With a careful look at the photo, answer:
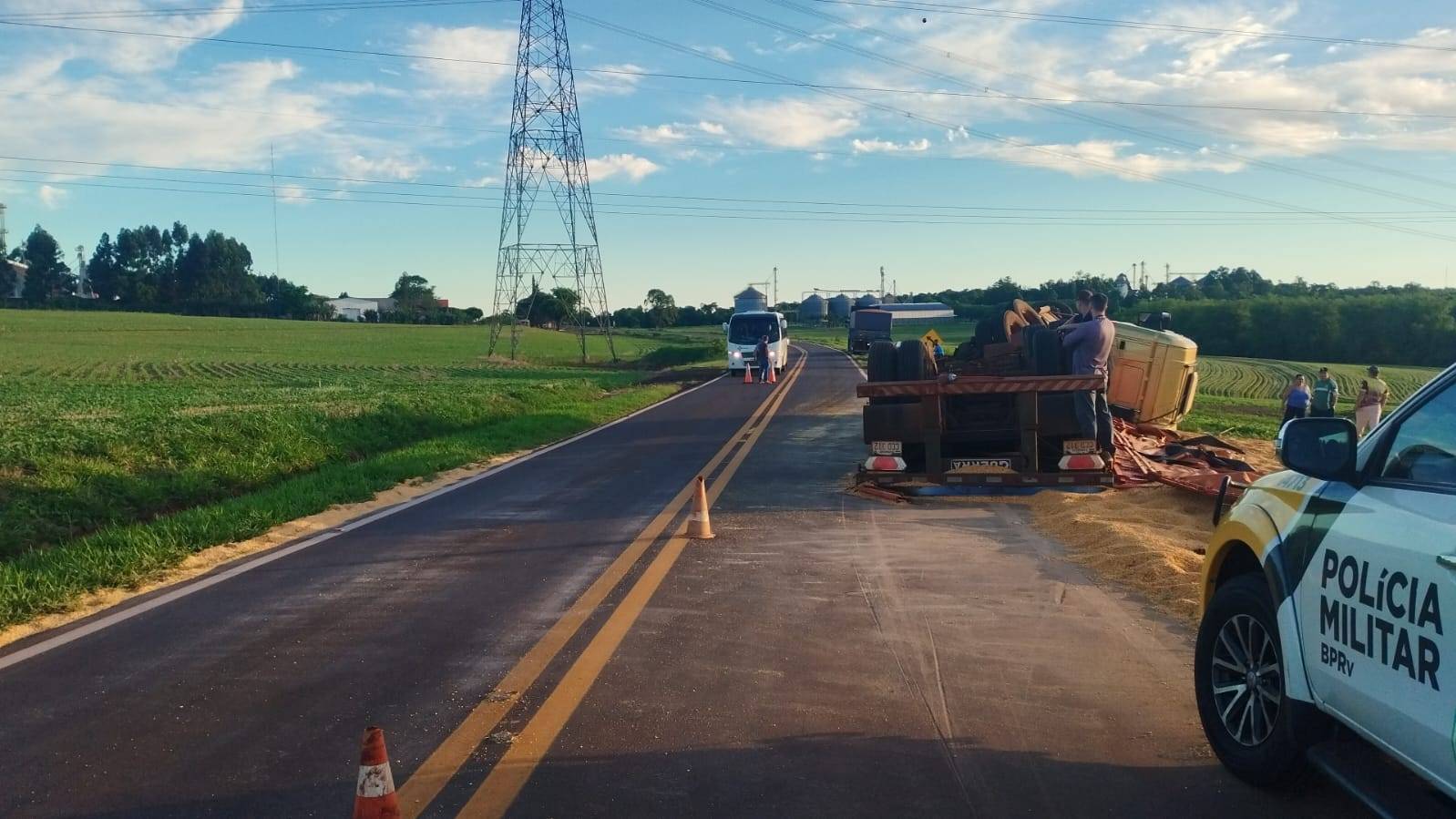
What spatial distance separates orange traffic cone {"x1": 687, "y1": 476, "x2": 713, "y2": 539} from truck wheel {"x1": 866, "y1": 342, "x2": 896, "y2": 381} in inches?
167

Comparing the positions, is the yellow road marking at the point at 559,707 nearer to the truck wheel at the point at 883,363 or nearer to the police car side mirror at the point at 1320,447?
the police car side mirror at the point at 1320,447

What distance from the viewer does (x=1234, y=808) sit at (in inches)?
167

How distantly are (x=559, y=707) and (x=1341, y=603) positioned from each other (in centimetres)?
332

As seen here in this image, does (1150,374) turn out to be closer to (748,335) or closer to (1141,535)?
(1141,535)


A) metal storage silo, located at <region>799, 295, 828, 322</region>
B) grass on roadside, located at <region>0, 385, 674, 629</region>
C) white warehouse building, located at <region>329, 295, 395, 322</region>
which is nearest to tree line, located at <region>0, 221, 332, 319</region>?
white warehouse building, located at <region>329, 295, 395, 322</region>

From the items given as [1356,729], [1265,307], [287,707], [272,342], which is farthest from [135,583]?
[272,342]

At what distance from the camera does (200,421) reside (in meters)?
16.9

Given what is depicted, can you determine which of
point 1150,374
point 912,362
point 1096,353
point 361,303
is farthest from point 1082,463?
point 361,303

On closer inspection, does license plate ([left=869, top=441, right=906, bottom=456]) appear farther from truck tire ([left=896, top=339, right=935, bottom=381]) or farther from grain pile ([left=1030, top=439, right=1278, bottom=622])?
grain pile ([left=1030, top=439, right=1278, bottom=622])

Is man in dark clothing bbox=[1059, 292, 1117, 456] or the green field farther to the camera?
man in dark clothing bbox=[1059, 292, 1117, 456]

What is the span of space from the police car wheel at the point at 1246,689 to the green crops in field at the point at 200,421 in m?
9.99

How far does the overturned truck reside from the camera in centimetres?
1251

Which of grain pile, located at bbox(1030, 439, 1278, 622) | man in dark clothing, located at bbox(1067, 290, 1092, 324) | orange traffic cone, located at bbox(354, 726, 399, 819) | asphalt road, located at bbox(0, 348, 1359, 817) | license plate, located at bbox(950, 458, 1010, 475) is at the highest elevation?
man in dark clothing, located at bbox(1067, 290, 1092, 324)

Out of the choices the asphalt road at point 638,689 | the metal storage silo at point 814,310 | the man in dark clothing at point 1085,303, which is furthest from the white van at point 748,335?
the metal storage silo at point 814,310
